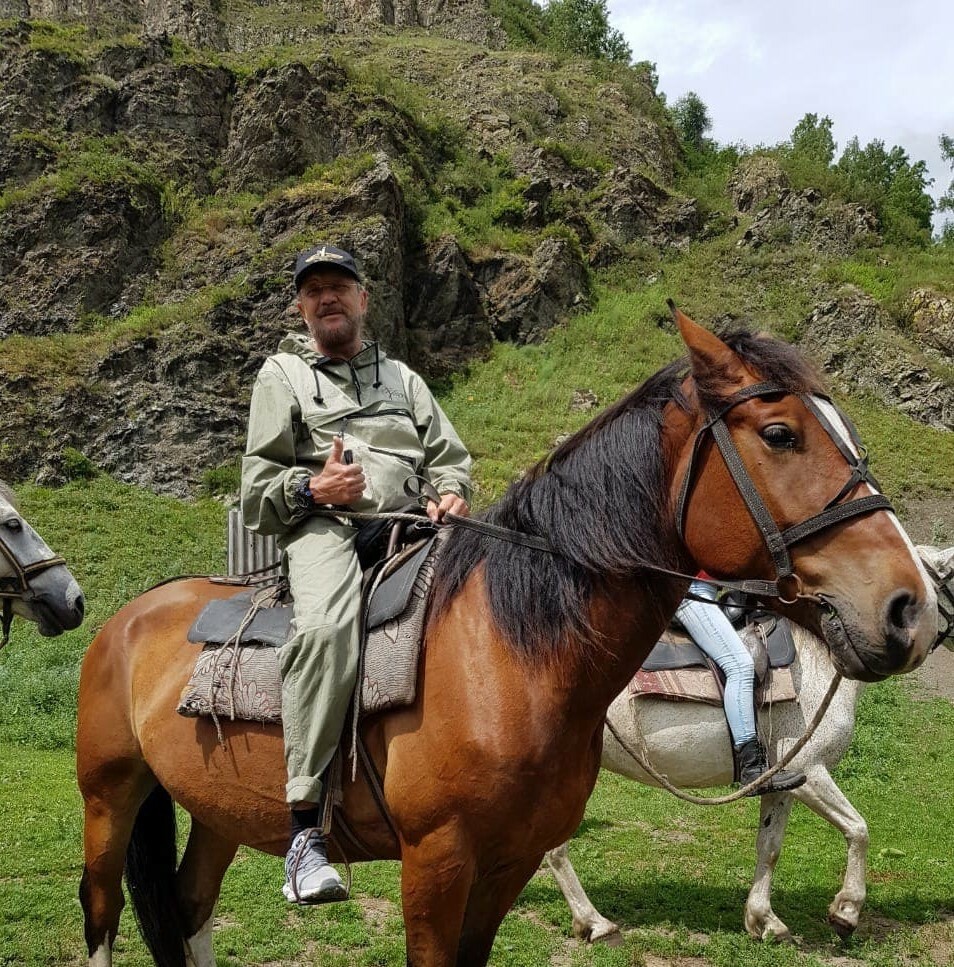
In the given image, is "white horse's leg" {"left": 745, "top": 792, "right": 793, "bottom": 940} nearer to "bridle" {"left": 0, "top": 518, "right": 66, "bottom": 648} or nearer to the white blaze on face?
the white blaze on face

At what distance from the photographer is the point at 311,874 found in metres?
2.43

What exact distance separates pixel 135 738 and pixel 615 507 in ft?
8.30

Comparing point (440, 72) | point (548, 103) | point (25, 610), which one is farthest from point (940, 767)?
point (440, 72)

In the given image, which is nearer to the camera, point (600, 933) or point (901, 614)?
point (901, 614)

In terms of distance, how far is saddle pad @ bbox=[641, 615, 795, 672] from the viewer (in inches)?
192

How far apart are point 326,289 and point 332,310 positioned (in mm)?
96

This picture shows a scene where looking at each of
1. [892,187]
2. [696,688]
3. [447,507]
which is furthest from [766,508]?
[892,187]

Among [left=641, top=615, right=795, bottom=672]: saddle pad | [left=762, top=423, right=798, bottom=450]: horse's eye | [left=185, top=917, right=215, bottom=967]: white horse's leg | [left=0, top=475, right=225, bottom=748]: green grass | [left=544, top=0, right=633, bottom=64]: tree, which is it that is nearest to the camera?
[left=762, top=423, right=798, bottom=450]: horse's eye

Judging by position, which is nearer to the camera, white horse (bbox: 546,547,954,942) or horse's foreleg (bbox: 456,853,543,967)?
horse's foreleg (bbox: 456,853,543,967)

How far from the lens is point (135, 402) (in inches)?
749

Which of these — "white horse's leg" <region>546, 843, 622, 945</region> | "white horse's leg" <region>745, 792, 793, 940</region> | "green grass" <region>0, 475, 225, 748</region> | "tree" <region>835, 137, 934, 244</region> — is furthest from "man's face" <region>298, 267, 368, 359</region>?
"tree" <region>835, 137, 934, 244</region>

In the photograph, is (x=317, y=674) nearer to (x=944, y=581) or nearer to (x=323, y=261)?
(x=323, y=261)

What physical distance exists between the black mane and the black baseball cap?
133 centimetres

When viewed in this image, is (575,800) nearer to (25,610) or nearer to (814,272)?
(25,610)
